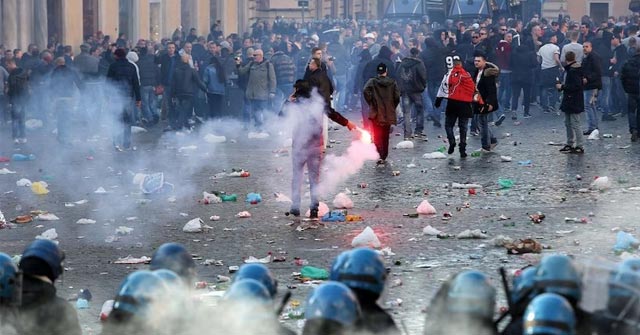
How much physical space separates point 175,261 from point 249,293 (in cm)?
106

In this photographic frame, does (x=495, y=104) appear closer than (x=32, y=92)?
Yes

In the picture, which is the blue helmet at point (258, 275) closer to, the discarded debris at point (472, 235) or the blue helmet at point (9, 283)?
the blue helmet at point (9, 283)

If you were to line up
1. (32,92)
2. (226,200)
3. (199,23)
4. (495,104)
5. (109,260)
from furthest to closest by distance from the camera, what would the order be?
1. (199,23)
2. (32,92)
3. (495,104)
4. (226,200)
5. (109,260)

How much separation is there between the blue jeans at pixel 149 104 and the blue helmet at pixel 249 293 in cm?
2091

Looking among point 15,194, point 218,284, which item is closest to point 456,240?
point 218,284

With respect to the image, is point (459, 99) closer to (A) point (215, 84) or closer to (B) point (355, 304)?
(A) point (215, 84)

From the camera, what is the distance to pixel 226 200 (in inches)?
633

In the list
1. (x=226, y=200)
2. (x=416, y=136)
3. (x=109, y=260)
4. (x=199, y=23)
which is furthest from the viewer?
(x=199, y=23)

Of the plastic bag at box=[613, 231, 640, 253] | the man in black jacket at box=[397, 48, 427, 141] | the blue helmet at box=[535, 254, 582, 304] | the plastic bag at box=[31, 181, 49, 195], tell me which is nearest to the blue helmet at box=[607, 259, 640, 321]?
the blue helmet at box=[535, 254, 582, 304]

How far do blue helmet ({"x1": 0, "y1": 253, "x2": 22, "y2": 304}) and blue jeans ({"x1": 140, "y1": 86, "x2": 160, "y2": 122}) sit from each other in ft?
65.9

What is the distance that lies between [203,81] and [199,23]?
19.1 meters

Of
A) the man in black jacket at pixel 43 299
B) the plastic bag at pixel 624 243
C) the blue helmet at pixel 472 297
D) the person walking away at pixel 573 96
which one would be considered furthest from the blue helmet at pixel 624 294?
the person walking away at pixel 573 96

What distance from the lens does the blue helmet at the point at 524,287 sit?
6602 millimetres

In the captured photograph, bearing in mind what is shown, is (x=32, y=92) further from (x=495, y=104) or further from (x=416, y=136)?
(x=495, y=104)
